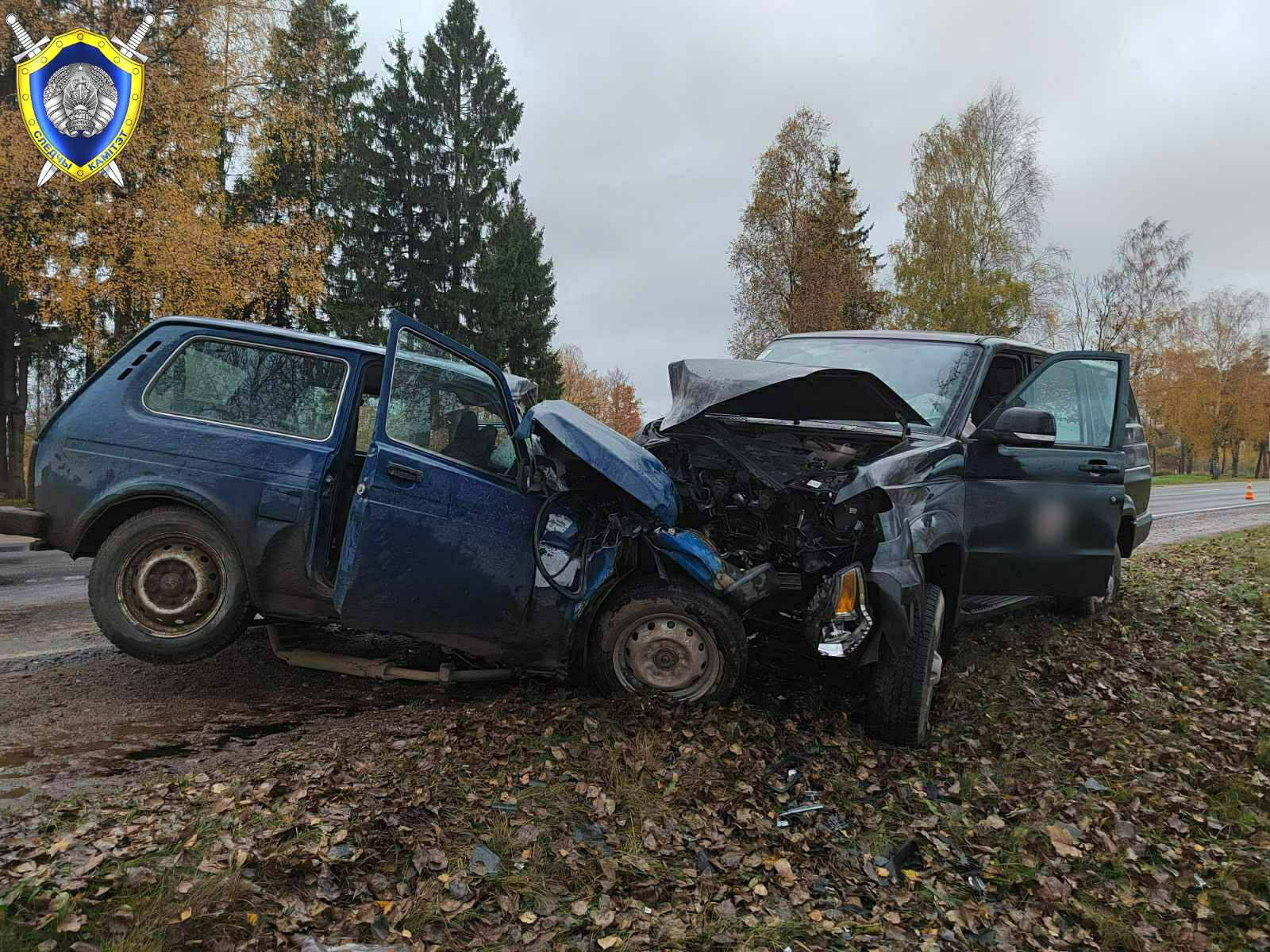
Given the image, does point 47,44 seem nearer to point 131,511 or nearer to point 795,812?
point 131,511

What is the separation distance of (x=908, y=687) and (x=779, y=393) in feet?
5.63

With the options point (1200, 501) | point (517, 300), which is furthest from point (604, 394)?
point (1200, 501)

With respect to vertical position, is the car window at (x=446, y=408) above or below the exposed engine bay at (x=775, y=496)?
above

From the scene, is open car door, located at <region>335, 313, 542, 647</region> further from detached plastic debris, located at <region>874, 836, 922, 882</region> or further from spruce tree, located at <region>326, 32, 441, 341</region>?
spruce tree, located at <region>326, 32, 441, 341</region>

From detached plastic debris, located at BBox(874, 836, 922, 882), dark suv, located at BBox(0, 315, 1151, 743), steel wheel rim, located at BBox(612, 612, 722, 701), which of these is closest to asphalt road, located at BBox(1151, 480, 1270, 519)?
dark suv, located at BBox(0, 315, 1151, 743)

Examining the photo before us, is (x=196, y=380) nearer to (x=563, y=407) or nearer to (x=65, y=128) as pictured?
(x=563, y=407)


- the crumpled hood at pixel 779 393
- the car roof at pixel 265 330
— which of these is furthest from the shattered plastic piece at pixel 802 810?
the car roof at pixel 265 330

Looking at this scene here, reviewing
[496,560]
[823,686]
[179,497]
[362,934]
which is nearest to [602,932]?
[362,934]

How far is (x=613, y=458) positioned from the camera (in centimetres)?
404

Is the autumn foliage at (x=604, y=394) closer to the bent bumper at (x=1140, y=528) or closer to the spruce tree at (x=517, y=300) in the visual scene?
the spruce tree at (x=517, y=300)

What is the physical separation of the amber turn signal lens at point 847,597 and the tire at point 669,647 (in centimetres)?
59

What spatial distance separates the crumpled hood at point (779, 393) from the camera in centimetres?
439

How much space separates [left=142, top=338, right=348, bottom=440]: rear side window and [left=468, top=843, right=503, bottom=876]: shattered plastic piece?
2.40m

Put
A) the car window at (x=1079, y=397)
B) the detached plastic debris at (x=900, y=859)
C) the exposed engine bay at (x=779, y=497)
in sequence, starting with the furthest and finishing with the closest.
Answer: the car window at (x=1079, y=397) → the exposed engine bay at (x=779, y=497) → the detached plastic debris at (x=900, y=859)
